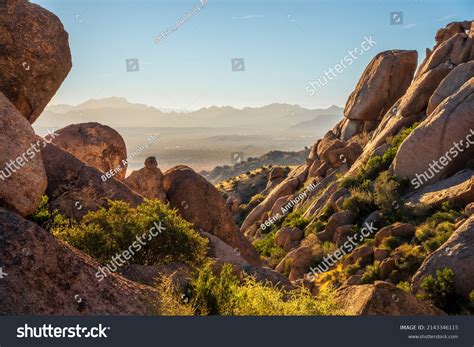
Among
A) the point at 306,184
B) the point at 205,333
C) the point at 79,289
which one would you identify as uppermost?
the point at 79,289

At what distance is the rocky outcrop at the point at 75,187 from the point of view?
72.4ft

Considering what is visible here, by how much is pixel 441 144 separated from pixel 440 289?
14.6m

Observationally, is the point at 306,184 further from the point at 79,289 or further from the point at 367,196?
the point at 79,289

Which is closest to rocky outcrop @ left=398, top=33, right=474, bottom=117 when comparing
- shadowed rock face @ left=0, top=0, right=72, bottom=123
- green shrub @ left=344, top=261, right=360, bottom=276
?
green shrub @ left=344, top=261, right=360, bottom=276

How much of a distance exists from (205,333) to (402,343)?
3.96 m

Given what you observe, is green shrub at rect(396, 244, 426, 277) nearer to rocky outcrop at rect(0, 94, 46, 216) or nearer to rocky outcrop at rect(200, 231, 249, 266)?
rocky outcrop at rect(200, 231, 249, 266)

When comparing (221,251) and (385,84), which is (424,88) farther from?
(221,251)

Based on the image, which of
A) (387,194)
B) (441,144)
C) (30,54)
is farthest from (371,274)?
(30,54)

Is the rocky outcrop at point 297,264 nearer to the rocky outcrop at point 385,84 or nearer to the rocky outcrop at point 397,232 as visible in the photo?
the rocky outcrop at point 397,232

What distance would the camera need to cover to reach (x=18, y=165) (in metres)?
14.5

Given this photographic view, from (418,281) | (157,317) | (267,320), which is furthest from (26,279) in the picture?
(418,281)

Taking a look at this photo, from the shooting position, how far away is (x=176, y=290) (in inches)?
562

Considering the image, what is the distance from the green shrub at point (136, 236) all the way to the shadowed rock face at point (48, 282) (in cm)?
478

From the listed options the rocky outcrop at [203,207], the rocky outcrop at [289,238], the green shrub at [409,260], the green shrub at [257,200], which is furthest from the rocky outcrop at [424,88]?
the green shrub at [257,200]
